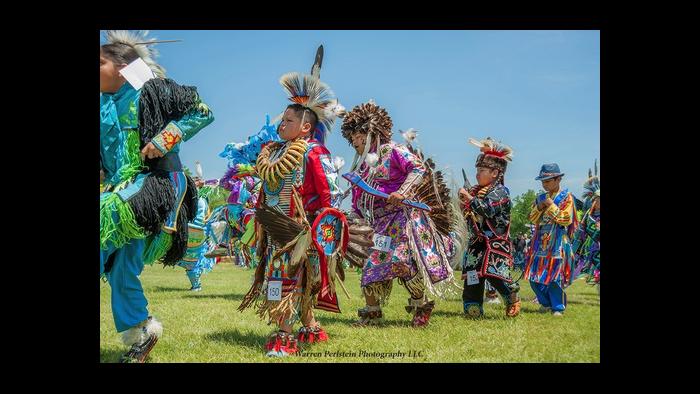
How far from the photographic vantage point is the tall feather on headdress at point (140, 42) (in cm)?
436

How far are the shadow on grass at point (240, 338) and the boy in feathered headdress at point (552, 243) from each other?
4.01 metres

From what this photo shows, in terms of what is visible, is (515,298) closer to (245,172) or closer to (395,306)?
(395,306)

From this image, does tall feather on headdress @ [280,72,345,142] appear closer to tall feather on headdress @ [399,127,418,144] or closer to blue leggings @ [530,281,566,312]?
tall feather on headdress @ [399,127,418,144]

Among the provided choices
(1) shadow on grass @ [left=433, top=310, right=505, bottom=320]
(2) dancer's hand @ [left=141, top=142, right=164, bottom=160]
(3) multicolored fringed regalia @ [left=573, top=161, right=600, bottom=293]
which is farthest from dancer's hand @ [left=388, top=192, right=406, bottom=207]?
(3) multicolored fringed regalia @ [left=573, top=161, right=600, bottom=293]

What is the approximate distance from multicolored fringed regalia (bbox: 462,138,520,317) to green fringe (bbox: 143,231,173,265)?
155 inches

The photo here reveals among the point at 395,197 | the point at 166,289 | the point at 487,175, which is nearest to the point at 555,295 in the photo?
the point at 487,175

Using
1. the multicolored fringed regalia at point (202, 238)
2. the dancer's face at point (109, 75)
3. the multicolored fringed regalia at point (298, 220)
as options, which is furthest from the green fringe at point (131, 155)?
the multicolored fringed regalia at point (202, 238)

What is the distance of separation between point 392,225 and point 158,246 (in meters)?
2.75

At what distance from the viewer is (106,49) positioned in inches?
169

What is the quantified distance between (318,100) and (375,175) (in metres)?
1.67

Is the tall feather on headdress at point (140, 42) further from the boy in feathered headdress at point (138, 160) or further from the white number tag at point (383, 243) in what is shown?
the white number tag at point (383, 243)

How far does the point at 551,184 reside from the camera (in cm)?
828

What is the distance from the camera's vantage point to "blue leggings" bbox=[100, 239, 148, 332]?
4.23m

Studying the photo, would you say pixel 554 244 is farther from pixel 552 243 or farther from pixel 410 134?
pixel 410 134
